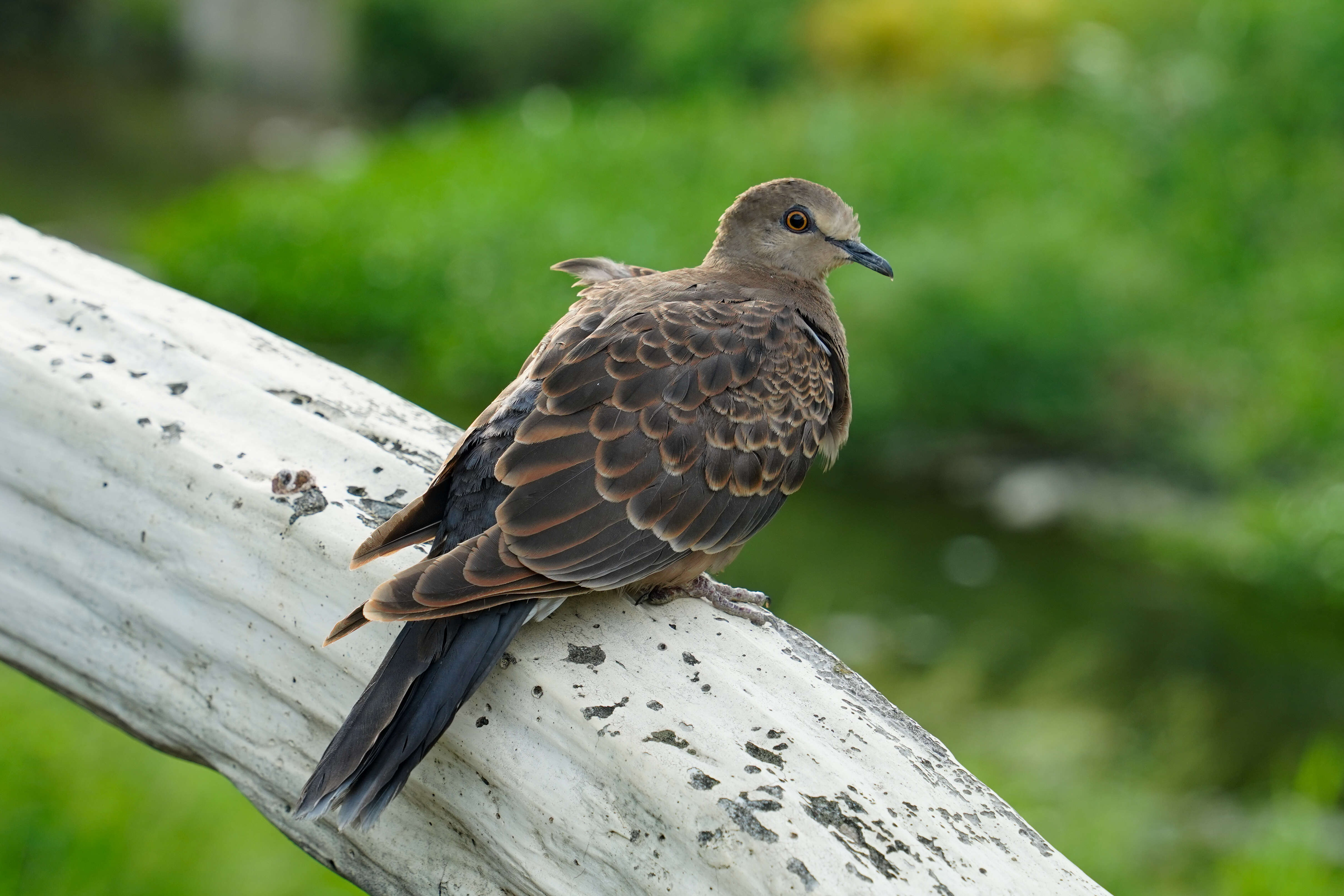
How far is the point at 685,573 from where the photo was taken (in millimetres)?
2111

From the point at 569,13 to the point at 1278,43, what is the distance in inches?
283

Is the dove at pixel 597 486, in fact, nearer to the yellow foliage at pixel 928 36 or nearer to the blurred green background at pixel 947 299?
the blurred green background at pixel 947 299

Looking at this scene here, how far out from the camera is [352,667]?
1.95 m

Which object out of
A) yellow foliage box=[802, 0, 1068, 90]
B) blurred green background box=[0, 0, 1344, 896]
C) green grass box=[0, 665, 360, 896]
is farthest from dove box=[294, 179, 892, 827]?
yellow foliage box=[802, 0, 1068, 90]

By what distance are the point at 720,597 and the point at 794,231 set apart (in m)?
0.89

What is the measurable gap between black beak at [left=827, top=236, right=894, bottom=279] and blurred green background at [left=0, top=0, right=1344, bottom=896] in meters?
2.13

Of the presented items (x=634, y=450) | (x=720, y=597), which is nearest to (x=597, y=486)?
(x=634, y=450)

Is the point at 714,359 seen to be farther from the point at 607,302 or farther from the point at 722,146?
the point at 722,146

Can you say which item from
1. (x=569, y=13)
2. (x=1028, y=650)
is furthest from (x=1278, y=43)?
(x=569, y=13)

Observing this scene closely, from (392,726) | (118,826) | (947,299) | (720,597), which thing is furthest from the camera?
(947,299)

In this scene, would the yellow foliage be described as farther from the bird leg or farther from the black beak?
the bird leg

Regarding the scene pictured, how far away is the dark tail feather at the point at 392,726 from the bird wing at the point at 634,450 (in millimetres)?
73

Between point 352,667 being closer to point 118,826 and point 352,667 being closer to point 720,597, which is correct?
point 720,597

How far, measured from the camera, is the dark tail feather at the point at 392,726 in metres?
1.68
